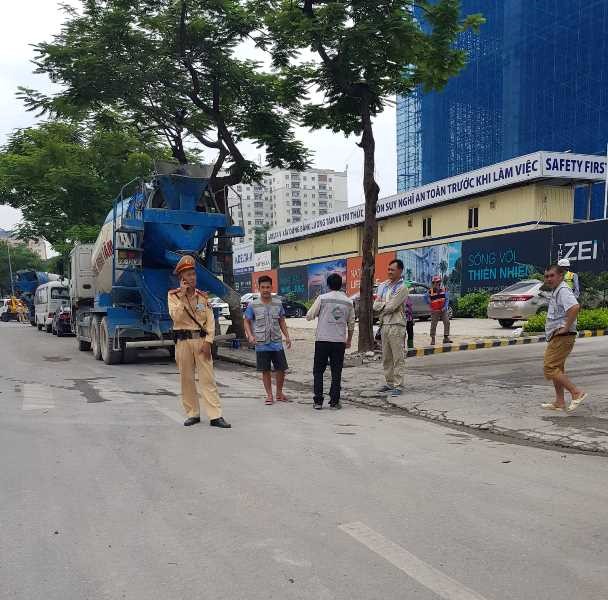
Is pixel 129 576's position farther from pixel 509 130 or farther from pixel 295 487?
pixel 509 130

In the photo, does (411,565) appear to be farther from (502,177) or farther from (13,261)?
(13,261)

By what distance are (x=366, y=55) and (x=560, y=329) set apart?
23.1 ft

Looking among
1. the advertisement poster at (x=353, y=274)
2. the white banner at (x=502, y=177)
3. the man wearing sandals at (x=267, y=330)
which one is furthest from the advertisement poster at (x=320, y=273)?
the man wearing sandals at (x=267, y=330)

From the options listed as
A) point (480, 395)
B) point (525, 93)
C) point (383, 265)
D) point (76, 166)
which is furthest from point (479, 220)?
point (480, 395)

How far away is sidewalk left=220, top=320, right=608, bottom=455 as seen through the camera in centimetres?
627

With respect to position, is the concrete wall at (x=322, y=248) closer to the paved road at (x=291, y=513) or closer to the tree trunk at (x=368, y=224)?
the tree trunk at (x=368, y=224)

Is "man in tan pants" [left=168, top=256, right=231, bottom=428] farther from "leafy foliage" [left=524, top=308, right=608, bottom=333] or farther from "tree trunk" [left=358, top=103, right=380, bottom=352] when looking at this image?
"leafy foliage" [left=524, top=308, right=608, bottom=333]

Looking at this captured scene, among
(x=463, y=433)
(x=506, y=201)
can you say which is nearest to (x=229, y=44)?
(x=463, y=433)

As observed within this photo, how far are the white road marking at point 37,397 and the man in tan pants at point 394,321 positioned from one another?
4541 mm

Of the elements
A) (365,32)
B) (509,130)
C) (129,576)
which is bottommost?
(129,576)

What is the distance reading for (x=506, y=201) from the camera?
29047 millimetres

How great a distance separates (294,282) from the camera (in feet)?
142

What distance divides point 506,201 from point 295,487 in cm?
2724

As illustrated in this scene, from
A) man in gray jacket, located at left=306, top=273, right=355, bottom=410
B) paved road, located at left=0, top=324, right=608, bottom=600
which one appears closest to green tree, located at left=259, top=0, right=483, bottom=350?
man in gray jacket, located at left=306, top=273, right=355, bottom=410
